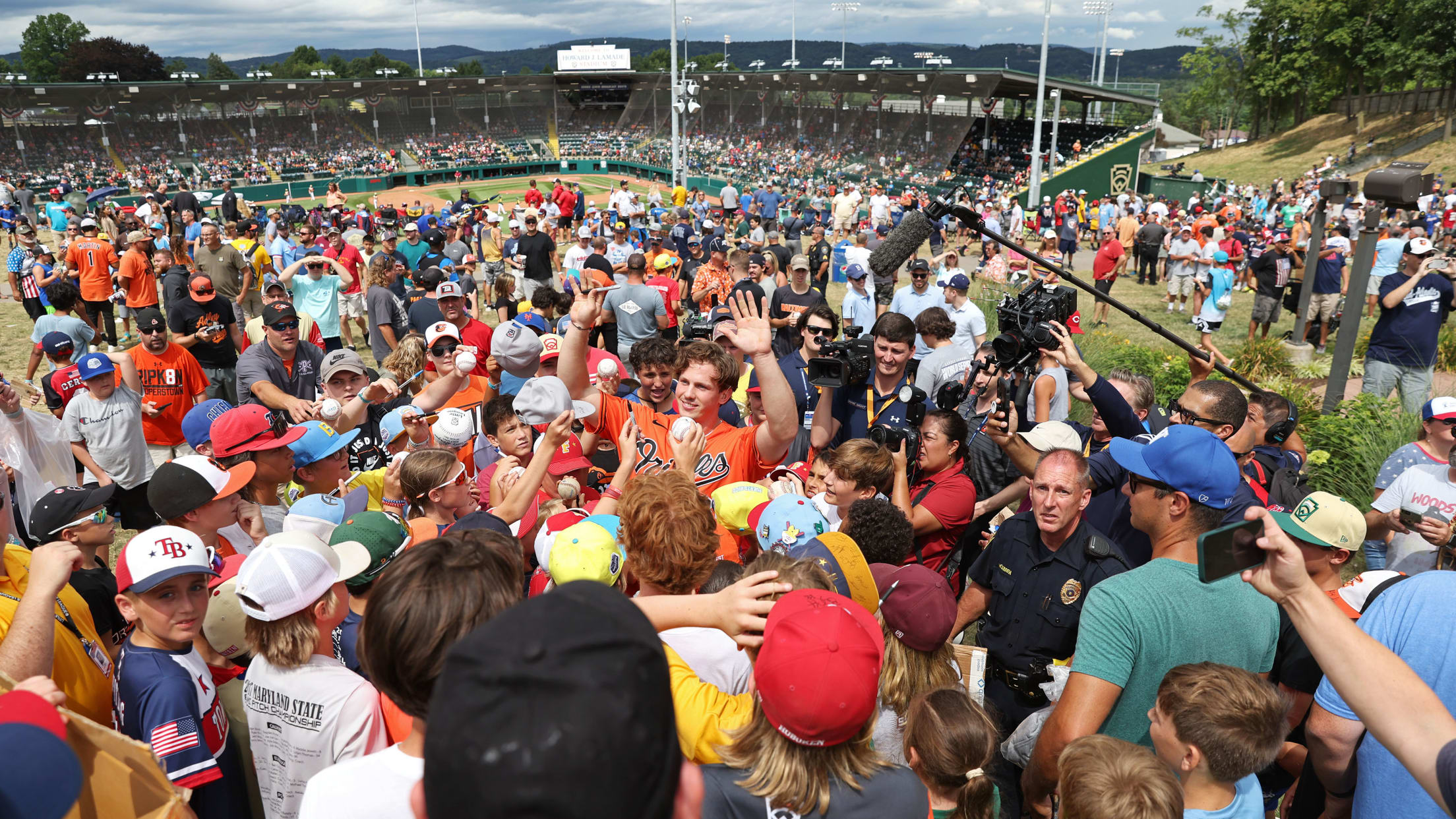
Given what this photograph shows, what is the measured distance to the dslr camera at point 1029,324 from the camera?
427cm

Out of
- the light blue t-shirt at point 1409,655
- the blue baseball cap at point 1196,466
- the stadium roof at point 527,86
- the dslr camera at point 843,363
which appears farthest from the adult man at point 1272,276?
the stadium roof at point 527,86

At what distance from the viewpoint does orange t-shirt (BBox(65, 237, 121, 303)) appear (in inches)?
430

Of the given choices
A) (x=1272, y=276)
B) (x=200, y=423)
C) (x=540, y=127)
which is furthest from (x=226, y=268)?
(x=540, y=127)

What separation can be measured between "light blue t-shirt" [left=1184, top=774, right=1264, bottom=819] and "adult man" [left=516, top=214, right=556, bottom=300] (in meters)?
11.0

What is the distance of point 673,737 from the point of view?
102 centimetres

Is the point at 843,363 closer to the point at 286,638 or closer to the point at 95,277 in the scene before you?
the point at 286,638

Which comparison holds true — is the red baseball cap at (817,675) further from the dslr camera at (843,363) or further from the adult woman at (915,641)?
the dslr camera at (843,363)

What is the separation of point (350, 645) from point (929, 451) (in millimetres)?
2998

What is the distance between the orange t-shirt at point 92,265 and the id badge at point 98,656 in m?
10.3

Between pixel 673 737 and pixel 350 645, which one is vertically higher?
pixel 673 737

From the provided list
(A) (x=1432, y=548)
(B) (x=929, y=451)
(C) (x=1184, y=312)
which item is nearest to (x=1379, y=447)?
(A) (x=1432, y=548)

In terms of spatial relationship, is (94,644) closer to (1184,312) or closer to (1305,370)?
(1305,370)

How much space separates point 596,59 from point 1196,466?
83.6 m

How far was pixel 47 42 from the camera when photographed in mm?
106938
